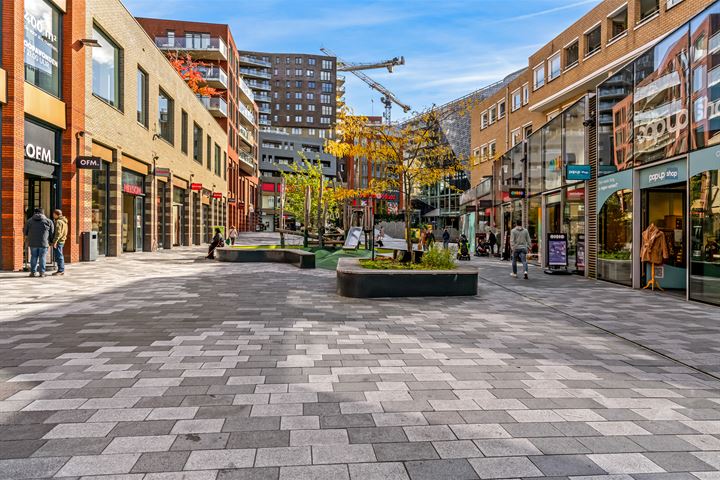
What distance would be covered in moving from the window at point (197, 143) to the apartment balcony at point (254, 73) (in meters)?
62.2

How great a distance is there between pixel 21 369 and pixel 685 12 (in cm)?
2283

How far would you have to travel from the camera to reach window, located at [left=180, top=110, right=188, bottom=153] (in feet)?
103

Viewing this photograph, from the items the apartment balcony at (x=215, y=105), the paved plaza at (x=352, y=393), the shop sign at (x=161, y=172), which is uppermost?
the apartment balcony at (x=215, y=105)

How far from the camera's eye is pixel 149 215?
25219 millimetres

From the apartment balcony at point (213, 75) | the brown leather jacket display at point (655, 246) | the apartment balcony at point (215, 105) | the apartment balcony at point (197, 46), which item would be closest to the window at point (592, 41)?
the brown leather jacket display at point (655, 246)

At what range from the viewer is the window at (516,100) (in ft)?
115

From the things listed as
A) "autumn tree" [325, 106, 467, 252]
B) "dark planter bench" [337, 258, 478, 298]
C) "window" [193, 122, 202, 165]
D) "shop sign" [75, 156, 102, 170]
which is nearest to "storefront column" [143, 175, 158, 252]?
"shop sign" [75, 156, 102, 170]

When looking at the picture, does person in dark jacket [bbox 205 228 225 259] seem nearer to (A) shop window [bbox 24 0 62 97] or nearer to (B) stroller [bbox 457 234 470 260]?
(A) shop window [bbox 24 0 62 97]

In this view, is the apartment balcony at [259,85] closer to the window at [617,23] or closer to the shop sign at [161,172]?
the shop sign at [161,172]

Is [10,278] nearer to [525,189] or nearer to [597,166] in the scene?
[597,166]

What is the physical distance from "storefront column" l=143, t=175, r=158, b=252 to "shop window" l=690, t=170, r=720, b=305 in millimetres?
22189

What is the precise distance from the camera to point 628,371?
5.17m

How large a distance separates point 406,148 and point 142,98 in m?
16.6

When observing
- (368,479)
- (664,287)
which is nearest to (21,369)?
(368,479)
